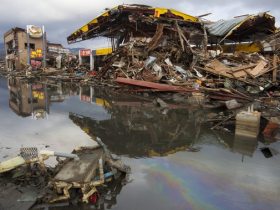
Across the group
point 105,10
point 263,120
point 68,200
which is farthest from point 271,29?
point 68,200

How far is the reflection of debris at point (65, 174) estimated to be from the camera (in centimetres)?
440

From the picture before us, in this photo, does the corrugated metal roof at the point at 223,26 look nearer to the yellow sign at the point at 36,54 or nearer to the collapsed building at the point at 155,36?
the collapsed building at the point at 155,36

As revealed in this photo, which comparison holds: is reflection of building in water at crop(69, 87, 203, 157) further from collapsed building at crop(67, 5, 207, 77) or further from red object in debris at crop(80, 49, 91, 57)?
red object in debris at crop(80, 49, 91, 57)

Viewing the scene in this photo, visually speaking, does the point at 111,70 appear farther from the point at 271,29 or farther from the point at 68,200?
the point at 68,200

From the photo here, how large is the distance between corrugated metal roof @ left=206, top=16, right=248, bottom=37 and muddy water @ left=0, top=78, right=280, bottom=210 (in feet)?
35.4

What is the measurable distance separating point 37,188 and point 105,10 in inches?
780

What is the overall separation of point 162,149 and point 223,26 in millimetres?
16832

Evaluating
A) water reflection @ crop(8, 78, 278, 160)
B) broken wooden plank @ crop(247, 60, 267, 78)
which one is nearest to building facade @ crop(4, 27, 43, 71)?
water reflection @ crop(8, 78, 278, 160)

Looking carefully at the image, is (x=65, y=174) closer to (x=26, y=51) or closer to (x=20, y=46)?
(x=26, y=51)

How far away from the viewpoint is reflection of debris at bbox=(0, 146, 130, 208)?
14.4 ft

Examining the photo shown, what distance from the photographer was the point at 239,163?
249 inches

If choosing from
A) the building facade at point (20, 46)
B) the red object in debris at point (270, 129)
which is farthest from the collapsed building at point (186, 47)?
the building facade at point (20, 46)

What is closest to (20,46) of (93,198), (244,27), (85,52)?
(85,52)

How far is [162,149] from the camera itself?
7.28m
